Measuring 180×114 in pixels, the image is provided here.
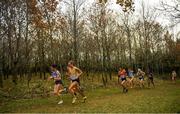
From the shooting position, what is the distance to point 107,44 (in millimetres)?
49031

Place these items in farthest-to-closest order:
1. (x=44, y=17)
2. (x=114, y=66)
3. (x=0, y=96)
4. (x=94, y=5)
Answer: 1. (x=114, y=66)
2. (x=94, y=5)
3. (x=44, y=17)
4. (x=0, y=96)

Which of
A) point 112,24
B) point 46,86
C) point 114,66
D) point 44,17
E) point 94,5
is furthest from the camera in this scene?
point 114,66

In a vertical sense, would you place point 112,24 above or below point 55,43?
above

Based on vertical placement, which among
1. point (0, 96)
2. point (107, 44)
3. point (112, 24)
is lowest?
point (0, 96)

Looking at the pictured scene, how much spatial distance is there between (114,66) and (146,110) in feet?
197

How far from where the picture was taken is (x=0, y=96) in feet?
80.5

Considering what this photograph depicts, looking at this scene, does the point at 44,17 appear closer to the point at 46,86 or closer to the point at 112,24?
the point at 46,86

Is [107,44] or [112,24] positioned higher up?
[112,24]

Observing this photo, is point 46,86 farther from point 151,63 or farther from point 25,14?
point 151,63

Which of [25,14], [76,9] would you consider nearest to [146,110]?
[25,14]

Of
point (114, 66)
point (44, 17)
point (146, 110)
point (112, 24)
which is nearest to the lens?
point (146, 110)

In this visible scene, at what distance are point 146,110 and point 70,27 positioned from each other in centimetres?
3485

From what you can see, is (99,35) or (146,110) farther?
(99,35)

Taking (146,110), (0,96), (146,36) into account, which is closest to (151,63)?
(146,36)
